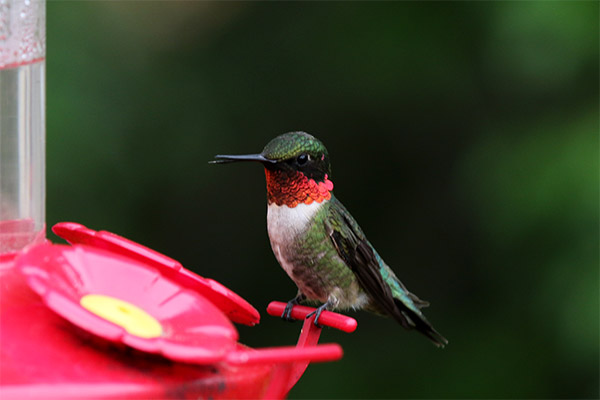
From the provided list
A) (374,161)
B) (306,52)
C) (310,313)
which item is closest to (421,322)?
(310,313)

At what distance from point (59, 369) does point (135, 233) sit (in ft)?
10.1

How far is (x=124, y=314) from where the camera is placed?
1.26 meters

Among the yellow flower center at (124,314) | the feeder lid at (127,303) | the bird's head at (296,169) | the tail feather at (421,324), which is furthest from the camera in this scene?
the tail feather at (421,324)

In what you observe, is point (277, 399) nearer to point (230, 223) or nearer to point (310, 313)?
point (310, 313)

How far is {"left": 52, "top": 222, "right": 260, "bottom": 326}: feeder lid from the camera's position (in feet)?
4.81

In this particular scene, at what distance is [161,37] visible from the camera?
13.8 feet

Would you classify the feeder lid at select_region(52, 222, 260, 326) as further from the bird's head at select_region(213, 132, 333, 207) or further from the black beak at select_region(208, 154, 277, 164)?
the bird's head at select_region(213, 132, 333, 207)

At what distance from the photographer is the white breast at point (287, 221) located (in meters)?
2.31

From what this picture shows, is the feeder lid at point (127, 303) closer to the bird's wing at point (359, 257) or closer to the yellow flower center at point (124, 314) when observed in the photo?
the yellow flower center at point (124, 314)

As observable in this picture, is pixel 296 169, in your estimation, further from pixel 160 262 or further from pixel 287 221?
pixel 160 262

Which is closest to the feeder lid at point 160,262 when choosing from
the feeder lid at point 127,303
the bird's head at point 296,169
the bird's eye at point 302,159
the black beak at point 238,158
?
the feeder lid at point 127,303

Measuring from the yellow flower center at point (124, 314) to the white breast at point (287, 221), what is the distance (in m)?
1.04

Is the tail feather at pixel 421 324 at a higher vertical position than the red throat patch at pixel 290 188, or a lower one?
lower

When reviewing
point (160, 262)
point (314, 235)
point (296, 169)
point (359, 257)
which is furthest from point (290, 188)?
point (160, 262)
